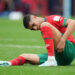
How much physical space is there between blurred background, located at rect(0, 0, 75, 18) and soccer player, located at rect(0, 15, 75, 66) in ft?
54.5

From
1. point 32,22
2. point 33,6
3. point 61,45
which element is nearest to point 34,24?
point 32,22

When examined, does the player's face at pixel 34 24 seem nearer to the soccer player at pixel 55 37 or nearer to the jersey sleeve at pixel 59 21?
the soccer player at pixel 55 37

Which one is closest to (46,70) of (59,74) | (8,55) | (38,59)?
(59,74)

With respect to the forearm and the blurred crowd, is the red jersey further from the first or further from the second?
the blurred crowd

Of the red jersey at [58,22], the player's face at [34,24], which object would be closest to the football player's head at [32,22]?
the player's face at [34,24]

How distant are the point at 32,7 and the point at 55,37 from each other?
17.5 meters

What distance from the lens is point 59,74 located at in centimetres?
629

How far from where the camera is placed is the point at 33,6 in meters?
24.5

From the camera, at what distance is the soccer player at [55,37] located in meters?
6.90

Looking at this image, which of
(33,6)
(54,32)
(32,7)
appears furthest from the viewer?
(33,6)

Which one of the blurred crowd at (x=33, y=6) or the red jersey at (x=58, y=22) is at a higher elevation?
the red jersey at (x=58, y=22)

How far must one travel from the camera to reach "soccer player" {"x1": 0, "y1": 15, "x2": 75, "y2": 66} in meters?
6.90

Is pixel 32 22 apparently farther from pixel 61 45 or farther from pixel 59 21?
pixel 61 45

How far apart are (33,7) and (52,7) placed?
4.12 feet
